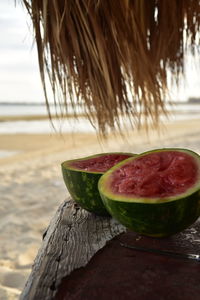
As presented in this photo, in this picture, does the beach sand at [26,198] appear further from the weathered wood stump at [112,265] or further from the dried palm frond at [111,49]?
the weathered wood stump at [112,265]

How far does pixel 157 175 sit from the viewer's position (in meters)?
0.65

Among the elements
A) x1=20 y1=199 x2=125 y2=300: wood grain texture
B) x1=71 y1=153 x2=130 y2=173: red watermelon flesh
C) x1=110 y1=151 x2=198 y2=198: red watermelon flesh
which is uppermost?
x1=110 y1=151 x2=198 y2=198: red watermelon flesh

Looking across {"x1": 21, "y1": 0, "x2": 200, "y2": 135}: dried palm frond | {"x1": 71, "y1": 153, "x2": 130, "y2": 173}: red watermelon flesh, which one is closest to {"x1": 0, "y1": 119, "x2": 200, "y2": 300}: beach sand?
{"x1": 21, "y1": 0, "x2": 200, "y2": 135}: dried palm frond

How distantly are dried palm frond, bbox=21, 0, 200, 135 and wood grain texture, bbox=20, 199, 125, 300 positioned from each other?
341mm

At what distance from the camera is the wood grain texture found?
520 mm

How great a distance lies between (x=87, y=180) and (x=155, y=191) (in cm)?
16

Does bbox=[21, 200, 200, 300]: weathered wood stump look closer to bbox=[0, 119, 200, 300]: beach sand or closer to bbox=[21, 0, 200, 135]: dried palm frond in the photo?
bbox=[21, 0, 200, 135]: dried palm frond

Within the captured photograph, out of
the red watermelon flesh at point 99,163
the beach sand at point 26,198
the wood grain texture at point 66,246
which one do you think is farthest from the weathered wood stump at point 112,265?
the beach sand at point 26,198

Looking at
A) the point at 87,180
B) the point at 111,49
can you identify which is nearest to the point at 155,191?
the point at 87,180

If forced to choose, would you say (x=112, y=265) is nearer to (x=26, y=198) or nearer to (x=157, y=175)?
(x=157, y=175)

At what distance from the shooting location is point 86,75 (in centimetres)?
99

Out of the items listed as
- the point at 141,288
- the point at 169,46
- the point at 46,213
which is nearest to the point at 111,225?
the point at 141,288

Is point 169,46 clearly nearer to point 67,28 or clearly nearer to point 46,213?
point 67,28

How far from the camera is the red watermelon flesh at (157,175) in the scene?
24.6 inches
